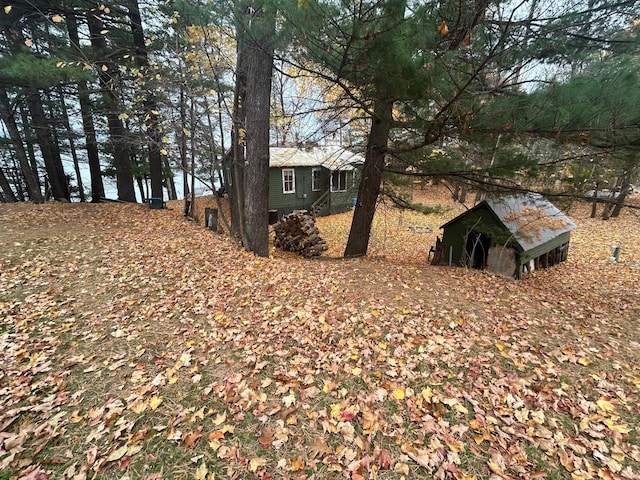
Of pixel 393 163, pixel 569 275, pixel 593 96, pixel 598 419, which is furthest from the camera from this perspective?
pixel 569 275

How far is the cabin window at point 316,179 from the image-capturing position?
1797 cm

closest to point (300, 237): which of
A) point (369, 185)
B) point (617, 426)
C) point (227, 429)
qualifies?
point (369, 185)

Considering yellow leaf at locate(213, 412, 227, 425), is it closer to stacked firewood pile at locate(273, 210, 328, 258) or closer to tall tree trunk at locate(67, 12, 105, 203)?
stacked firewood pile at locate(273, 210, 328, 258)

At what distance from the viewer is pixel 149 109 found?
6777mm

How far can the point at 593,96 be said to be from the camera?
12.4 feet

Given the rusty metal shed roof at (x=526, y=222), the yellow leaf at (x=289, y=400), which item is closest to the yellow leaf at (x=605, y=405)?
the yellow leaf at (x=289, y=400)

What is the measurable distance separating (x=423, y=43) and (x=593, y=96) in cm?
244

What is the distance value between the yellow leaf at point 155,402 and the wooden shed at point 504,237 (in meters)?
7.50

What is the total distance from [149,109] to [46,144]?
754cm

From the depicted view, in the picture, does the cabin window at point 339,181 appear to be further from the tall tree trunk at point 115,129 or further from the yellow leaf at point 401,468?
the yellow leaf at point 401,468

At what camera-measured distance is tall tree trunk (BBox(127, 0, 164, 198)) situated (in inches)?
280

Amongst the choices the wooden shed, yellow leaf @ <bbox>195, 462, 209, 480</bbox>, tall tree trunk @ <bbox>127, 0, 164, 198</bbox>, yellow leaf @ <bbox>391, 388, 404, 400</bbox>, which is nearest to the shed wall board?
the wooden shed

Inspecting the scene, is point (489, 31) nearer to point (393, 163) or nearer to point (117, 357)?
point (393, 163)

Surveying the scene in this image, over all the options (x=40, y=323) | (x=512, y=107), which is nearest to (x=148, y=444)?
(x=40, y=323)
